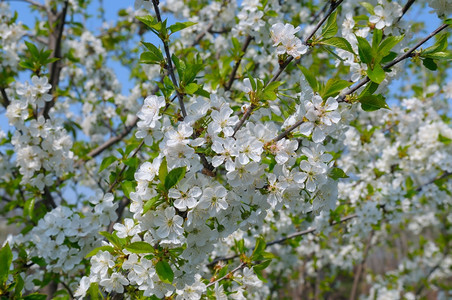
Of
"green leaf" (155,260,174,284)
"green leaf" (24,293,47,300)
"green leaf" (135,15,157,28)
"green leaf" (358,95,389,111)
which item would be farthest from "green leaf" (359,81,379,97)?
"green leaf" (24,293,47,300)

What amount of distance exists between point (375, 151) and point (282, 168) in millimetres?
2649

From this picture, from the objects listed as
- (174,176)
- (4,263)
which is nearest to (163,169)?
(174,176)

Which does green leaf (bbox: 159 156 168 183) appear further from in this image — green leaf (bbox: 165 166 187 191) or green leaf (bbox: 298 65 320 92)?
green leaf (bbox: 298 65 320 92)

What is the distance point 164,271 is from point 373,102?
1213mm

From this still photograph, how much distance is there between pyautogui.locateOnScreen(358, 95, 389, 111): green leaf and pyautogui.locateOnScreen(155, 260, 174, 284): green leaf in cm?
116

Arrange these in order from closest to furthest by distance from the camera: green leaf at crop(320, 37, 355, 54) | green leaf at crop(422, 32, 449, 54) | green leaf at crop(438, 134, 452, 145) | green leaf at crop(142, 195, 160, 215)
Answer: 1. green leaf at crop(142, 195, 160, 215)
2. green leaf at crop(320, 37, 355, 54)
3. green leaf at crop(422, 32, 449, 54)
4. green leaf at crop(438, 134, 452, 145)

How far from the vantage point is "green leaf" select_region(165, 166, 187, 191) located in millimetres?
1469

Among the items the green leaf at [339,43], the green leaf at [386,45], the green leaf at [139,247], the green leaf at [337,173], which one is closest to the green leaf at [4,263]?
the green leaf at [139,247]

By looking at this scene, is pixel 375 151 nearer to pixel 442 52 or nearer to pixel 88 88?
pixel 442 52

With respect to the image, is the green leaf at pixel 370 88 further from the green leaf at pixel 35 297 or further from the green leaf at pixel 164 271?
the green leaf at pixel 35 297

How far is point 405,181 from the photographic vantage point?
4.03 m

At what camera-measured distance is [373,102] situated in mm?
1632

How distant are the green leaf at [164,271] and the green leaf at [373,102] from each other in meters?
1.16

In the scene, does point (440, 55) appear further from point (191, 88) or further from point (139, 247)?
point (139, 247)
